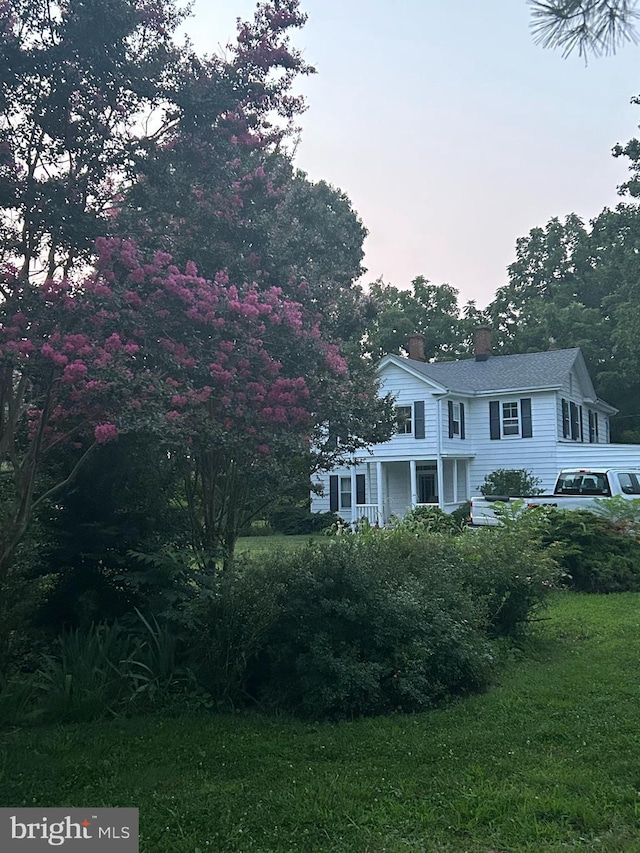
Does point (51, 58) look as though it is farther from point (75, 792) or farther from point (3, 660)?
point (75, 792)

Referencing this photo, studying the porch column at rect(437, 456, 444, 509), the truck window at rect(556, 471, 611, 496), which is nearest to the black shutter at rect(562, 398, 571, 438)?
the porch column at rect(437, 456, 444, 509)

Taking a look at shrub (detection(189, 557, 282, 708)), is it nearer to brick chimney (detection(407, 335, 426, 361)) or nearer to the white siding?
the white siding

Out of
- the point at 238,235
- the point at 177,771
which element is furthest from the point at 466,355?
the point at 177,771

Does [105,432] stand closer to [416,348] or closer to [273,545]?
[273,545]

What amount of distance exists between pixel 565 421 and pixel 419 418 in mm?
5311

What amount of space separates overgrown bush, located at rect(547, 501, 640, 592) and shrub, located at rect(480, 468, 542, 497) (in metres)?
12.1

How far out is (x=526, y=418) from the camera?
2533 cm

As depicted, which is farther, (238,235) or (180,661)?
(238,235)

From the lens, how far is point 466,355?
1549 inches

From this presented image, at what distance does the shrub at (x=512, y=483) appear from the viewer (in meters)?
23.8

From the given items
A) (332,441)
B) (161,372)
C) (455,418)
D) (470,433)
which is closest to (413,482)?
(455,418)

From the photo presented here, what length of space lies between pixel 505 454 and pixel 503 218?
1614cm

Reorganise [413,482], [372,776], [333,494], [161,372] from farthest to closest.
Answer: [333,494] < [413,482] < [161,372] < [372,776]

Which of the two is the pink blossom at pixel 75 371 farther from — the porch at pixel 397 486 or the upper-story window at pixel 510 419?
the upper-story window at pixel 510 419
